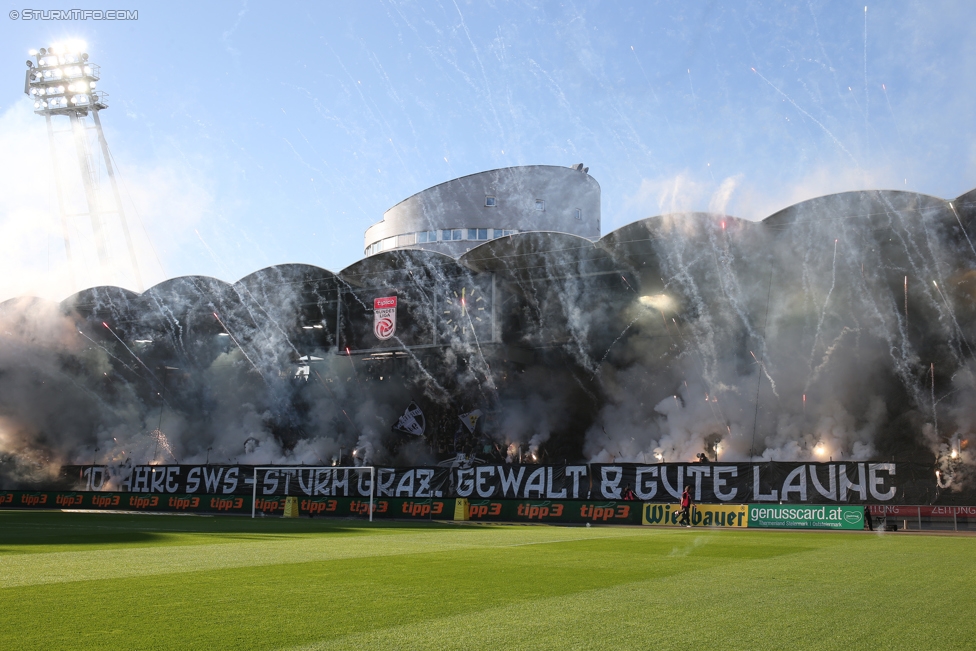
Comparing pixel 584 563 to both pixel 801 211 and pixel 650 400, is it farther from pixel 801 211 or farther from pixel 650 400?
pixel 650 400

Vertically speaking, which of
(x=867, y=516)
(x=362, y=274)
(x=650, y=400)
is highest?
(x=362, y=274)

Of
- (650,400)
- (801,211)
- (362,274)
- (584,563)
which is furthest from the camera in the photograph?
(650,400)

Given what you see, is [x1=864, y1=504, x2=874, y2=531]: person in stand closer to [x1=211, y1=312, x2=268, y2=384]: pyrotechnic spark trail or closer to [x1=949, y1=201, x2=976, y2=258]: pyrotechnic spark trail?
[x1=949, y1=201, x2=976, y2=258]: pyrotechnic spark trail

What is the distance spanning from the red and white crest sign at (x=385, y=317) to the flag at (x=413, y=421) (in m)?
9.24

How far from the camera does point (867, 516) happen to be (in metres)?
28.8

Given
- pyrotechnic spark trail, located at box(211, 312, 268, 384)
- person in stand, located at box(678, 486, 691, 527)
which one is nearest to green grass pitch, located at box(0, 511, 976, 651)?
person in stand, located at box(678, 486, 691, 527)

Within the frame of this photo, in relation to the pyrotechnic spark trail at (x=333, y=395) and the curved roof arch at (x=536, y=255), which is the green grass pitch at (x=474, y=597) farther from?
the pyrotechnic spark trail at (x=333, y=395)

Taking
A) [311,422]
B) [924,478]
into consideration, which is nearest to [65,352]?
[311,422]

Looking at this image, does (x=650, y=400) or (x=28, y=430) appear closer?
(x=650, y=400)

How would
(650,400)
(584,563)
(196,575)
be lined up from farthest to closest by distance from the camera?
(650,400)
(584,563)
(196,575)

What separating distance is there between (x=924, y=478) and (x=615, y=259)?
18893 mm

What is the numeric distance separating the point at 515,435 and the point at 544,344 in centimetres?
849

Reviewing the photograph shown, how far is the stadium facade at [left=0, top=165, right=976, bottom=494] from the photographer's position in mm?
41125

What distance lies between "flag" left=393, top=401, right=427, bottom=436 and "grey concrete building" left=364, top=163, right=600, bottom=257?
13122 millimetres
